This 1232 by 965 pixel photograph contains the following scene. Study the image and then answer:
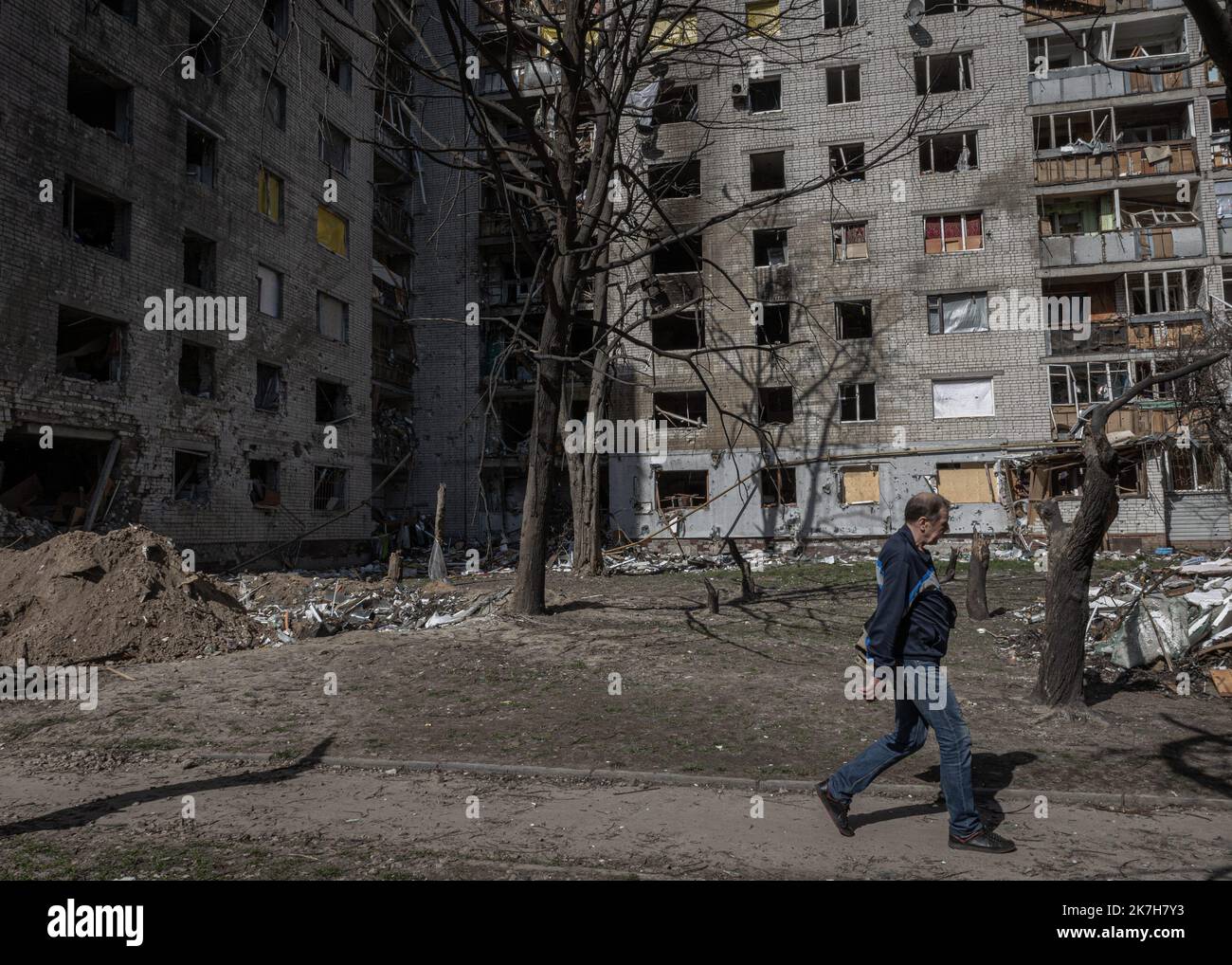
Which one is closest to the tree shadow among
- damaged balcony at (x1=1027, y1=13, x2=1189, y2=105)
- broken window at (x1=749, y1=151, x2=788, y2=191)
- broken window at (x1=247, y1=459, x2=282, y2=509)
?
broken window at (x1=247, y1=459, x2=282, y2=509)

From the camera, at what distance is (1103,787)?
5.64m

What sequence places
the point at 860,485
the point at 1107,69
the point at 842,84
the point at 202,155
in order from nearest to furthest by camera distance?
1. the point at 202,155
2. the point at 1107,69
3. the point at 860,485
4. the point at 842,84

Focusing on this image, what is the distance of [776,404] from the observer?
30797mm

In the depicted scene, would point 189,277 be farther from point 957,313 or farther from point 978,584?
point 957,313

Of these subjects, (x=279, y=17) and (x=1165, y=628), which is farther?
(x=279, y=17)

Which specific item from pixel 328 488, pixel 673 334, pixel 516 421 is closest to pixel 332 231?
pixel 328 488

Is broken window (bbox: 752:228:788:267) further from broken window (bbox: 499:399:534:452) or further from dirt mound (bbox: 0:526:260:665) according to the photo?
dirt mound (bbox: 0:526:260:665)

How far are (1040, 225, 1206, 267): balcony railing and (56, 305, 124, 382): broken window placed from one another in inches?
1113

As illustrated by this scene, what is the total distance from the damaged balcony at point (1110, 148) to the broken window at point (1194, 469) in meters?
9.65

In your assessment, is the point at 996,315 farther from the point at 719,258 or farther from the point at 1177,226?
the point at 719,258

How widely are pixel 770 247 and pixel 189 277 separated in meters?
19.9

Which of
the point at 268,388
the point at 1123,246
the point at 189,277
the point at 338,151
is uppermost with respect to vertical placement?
the point at 338,151

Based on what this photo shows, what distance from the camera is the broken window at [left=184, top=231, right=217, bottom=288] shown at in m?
22.2

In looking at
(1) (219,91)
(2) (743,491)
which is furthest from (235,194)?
(2) (743,491)
